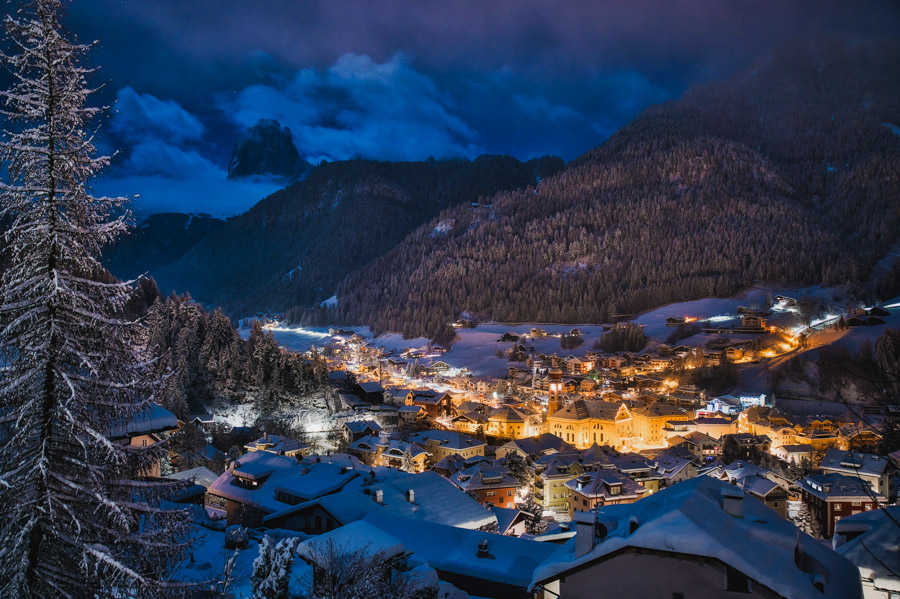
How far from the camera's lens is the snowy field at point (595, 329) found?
81562 mm

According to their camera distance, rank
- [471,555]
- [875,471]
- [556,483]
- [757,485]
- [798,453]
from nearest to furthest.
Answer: [471,555], [875,471], [757,485], [556,483], [798,453]

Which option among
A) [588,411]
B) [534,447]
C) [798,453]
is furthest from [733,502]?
[588,411]

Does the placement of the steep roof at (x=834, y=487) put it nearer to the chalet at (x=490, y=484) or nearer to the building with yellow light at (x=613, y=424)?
the chalet at (x=490, y=484)

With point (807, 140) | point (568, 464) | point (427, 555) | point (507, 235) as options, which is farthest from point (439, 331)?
point (807, 140)

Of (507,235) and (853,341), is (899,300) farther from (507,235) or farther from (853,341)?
(507,235)

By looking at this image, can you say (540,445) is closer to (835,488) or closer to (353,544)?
(835,488)

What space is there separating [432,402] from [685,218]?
86785 mm

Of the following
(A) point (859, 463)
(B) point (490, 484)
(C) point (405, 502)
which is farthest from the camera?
(B) point (490, 484)

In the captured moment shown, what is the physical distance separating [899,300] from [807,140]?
86.5 metres

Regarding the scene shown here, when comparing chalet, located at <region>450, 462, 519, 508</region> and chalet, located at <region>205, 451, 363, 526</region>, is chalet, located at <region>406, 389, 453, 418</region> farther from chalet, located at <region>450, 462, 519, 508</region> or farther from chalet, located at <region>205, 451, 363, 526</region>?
chalet, located at <region>205, 451, 363, 526</region>

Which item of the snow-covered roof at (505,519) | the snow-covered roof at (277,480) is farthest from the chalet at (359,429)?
the snow-covered roof at (505,519)

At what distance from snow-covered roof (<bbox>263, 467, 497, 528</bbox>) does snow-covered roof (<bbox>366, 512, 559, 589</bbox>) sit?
287 centimetres

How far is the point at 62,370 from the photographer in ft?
14.6

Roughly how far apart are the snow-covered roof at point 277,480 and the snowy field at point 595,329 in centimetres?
5483
